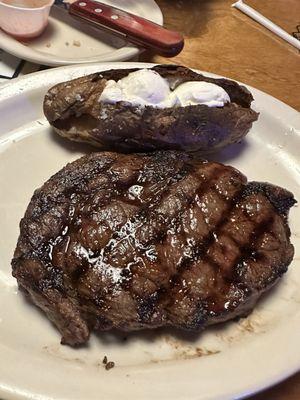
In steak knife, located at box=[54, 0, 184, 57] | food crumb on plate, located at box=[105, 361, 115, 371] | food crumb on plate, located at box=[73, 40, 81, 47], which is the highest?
steak knife, located at box=[54, 0, 184, 57]

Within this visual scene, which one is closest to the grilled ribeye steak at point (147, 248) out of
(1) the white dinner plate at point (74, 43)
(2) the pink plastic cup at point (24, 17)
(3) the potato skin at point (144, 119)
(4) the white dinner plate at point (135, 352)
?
(4) the white dinner plate at point (135, 352)

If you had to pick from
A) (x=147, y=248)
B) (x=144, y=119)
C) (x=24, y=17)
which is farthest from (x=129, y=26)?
(x=147, y=248)

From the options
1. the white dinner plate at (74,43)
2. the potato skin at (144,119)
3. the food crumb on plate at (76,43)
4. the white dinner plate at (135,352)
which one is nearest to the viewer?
the white dinner plate at (135,352)

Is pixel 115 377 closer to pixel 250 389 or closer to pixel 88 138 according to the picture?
pixel 250 389

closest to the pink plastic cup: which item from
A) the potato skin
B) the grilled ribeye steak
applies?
the potato skin

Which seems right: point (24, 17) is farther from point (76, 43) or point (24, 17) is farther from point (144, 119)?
point (144, 119)

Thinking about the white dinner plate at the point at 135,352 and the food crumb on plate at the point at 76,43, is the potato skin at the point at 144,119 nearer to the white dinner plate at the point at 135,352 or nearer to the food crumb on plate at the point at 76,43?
the white dinner plate at the point at 135,352

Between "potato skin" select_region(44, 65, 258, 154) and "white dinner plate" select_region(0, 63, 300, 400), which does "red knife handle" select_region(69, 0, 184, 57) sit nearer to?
"potato skin" select_region(44, 65, 258, 154)
